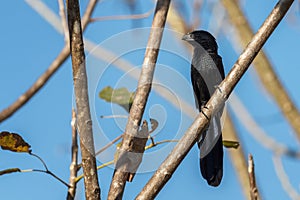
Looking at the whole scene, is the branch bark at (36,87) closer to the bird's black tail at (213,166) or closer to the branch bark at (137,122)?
the branch bark at (137,122)

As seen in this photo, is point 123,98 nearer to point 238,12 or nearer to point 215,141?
point 215,141

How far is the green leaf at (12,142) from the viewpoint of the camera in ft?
7.91

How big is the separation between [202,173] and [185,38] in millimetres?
987

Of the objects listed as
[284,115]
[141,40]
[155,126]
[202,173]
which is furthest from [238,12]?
[155,126]

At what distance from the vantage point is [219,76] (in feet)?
10.8

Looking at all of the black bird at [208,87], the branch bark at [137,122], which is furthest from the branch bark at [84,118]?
the black bird at [208,87]

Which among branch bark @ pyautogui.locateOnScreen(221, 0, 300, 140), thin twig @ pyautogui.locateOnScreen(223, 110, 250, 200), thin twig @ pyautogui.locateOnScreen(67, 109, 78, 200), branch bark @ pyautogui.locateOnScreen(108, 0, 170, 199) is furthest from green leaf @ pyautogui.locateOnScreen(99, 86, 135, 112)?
thin twig @ pyautogui.locateOnScreen(223, 110, 250, 200)

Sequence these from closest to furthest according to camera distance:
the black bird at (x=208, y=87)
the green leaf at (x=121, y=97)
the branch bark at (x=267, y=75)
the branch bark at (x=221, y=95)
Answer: the branch bark at (x=221, y=95)
the green leaf at (x=121, y=97)
the black bird at (x=208, y=87)
the branch bark at (x=267, y=75)

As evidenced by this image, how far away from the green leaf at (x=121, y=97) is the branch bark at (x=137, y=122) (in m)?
0.20

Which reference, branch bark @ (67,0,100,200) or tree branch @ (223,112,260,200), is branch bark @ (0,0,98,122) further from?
tree branch @ (223,112,260,200)

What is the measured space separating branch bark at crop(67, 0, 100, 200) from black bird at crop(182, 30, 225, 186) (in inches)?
34.5

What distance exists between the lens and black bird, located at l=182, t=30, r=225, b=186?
2889mm

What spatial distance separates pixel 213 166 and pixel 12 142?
985 millimetres

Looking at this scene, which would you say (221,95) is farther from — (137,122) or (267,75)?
(267,75)
